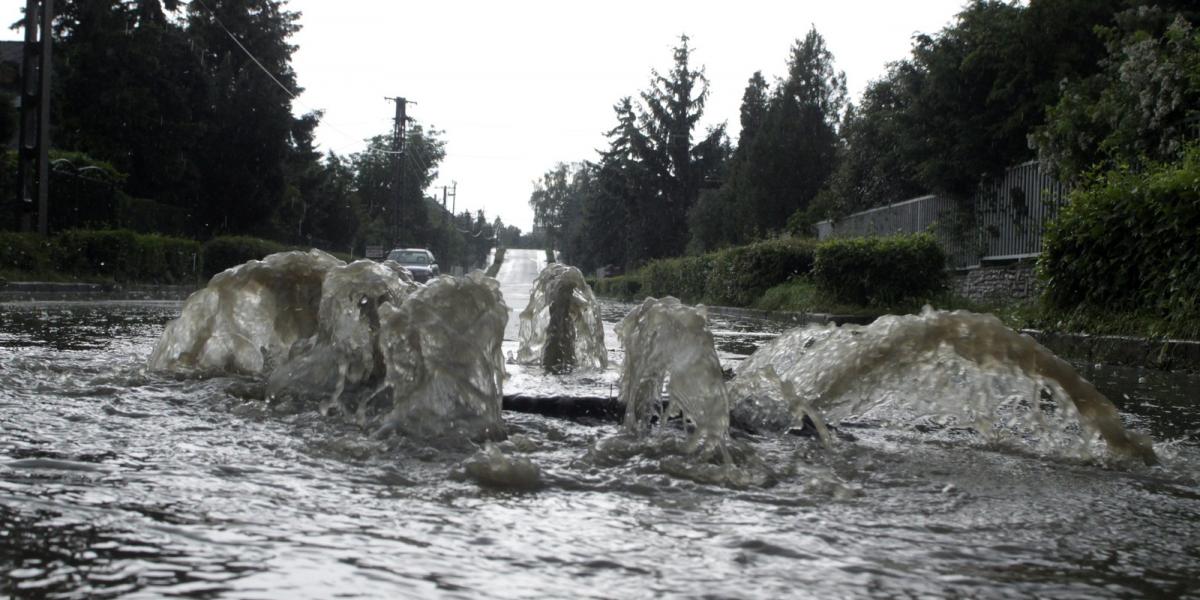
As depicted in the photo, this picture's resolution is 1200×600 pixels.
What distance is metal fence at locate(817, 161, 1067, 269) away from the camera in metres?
19.2

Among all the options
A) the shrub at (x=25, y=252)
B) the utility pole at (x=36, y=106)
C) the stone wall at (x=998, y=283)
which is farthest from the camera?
the utility pole at (x=36, y=106)

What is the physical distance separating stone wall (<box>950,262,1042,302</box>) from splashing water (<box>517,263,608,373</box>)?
11.6 metres

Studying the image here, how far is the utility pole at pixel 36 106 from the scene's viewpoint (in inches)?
844

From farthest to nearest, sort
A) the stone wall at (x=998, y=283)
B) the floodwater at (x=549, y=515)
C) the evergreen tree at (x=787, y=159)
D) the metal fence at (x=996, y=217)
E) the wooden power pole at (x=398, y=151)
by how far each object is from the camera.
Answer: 1. the wooden power pole at (x=398, y=151)
2. the evergreen tree at (x=787, y=159)
3. the metal fence at (x=996, y=217)
4. the stone wall at (x=998, y=283)
5. the floodwater at (x=549, y=515)

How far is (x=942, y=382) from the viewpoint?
4773mm

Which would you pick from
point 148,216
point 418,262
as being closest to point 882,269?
point 148,216

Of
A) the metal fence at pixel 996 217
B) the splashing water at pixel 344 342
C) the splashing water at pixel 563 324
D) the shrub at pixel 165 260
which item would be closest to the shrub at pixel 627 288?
the shrub at pixel 165 260

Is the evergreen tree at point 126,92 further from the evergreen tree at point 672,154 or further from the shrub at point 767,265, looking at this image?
the evergreen tree at point 672,154

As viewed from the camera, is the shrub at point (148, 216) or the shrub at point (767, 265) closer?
the shrub at point (767, 265)

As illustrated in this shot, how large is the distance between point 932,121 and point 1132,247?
47.2ft

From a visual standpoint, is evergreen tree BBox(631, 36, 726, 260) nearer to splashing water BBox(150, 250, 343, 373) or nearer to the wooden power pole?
the wooden power pole

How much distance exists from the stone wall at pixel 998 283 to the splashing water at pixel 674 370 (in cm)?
1355

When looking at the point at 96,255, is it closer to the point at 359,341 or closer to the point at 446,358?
the point at 359,341

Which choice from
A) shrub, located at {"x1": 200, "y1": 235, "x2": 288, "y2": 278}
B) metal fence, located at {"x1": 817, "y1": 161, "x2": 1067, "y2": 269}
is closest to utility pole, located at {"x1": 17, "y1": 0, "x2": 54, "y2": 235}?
shrub, located at {"x1": 200, "y1": 235, "x2": 288, "y2": 278}
